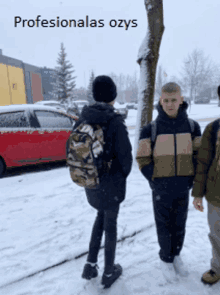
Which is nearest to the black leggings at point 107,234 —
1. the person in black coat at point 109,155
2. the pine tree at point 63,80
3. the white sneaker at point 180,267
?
the person in black coat at point 109,155

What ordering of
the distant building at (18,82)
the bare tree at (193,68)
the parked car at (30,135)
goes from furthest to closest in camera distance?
1. the bare tree at (193,68)
2. the distant building at (18,82)
3. the parked car at (30,135)

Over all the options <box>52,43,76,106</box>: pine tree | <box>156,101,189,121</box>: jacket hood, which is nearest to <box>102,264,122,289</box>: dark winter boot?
<box>156,101,189,121</box>: jacket hood

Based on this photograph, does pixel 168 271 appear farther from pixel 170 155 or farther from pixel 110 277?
pixel 170 155

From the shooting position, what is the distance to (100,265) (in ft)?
8.04

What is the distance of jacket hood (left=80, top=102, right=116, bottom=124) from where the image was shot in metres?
1.85

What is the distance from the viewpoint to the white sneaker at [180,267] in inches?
89.1

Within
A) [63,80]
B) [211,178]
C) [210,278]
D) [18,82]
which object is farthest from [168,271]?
[18,82]

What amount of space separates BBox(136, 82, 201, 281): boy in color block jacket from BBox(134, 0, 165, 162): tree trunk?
3275 mm

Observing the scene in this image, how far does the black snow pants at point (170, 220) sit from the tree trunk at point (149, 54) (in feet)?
11.2

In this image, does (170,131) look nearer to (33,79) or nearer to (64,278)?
(64,278)

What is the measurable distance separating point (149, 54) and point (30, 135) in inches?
130

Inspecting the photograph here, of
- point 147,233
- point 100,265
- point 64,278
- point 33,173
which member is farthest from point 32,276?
point 33,173

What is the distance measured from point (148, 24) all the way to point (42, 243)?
479 cm

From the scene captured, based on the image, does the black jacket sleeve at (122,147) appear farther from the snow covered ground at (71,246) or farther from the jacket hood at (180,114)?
the snow covered ground at (71,246)
